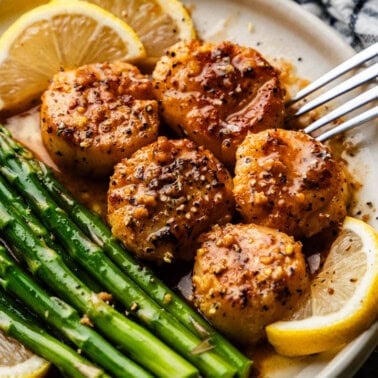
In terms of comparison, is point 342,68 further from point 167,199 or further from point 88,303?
point 88,303

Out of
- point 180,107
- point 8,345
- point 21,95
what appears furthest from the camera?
point 21,95

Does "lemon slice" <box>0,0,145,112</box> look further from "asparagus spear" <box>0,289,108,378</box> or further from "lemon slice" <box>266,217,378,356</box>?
"lemon slice" <box>266,217,378,356</box>

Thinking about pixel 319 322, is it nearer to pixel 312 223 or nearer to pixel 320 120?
pixel 312 223

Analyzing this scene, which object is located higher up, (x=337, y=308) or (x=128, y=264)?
(x=128, y=264)

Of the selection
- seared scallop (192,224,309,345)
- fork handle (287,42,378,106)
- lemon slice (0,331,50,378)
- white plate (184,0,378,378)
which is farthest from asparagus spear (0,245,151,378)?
fork handle (287,42,378,106)

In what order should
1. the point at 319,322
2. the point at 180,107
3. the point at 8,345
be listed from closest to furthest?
the point at 319,322 → the point at 8,345 → the point at 180,107

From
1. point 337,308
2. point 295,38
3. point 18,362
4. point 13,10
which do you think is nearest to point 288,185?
point 337,308

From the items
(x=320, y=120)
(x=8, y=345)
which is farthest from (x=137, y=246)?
(x=320, y=120)
